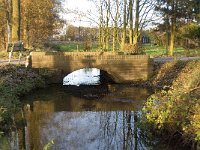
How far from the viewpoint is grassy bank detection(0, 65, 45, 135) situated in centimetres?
1250

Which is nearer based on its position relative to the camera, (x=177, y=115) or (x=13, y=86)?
(x=177, y=115)

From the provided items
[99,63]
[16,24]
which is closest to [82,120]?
[99,63]

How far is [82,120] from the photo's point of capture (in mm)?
13734

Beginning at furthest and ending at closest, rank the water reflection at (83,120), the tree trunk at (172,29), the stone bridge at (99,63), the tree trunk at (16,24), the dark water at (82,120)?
the tree trunk at (172,29) < the tree trunk at (16,24) < the stone bridge at (99,63) < the water reflection at (83,120) < the dark water at (82,120)

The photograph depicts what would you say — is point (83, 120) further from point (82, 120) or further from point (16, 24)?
point (16, 24)

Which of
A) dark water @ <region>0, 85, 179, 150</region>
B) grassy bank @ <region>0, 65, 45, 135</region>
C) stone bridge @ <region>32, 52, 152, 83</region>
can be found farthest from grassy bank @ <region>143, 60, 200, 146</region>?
stone bridge @ <region>32, 52, 152, 83</region>

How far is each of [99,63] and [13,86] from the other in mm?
7377

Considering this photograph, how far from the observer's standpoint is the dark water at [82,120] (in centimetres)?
1088

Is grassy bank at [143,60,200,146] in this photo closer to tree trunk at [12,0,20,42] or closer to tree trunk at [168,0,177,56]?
tree trunk at [12,0,20,42]

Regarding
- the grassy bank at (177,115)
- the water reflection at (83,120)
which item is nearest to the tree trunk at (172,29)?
the water reflection at (83,120)

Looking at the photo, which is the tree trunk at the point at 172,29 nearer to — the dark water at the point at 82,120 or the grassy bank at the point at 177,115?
the dark water at the point at 82,120

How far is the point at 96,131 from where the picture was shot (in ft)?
40.2

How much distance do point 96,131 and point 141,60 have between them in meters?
12.4

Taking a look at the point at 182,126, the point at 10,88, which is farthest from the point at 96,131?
the point at 10,88
